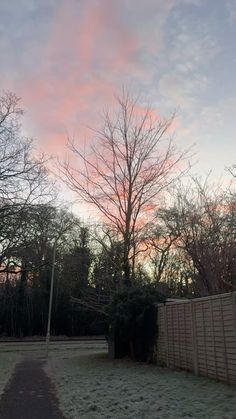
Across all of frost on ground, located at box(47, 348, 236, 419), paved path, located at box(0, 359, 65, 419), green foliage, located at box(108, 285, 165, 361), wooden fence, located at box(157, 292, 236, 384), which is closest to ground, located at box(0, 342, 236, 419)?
frost on ground, located at box(47, 348, 236, 419)

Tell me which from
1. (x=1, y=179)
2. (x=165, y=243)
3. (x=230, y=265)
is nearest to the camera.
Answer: (x=1, y=179)

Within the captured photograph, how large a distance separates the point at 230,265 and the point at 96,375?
43.8 feet

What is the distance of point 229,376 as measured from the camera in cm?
1127

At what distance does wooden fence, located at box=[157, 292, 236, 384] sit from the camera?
11359mm

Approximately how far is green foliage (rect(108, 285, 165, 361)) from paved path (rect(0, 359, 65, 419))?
17.2 feet

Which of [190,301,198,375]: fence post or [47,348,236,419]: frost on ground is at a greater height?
[190,301,198,375]: fence post

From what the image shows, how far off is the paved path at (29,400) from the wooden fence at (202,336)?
4.11 m

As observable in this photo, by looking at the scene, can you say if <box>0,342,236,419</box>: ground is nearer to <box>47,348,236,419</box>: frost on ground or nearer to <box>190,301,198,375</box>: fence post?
<box>47,348,236,419</box>: frost on ground

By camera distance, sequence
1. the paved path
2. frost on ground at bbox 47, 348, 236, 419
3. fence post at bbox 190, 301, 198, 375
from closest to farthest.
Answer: frost on ground at bbox 47, 348, 236, 419 < the paved path < fence post at bbox 190, 301, 198, 375

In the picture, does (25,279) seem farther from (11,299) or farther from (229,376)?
(229,376)

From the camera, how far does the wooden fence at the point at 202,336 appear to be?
447 inches

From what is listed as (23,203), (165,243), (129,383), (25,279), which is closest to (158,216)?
(165,243)

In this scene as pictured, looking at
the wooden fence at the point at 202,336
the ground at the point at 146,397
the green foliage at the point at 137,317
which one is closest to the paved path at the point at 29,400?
the ground at the point at 146,397

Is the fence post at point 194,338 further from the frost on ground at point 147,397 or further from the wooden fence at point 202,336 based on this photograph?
the frost on ground at point 147,397
